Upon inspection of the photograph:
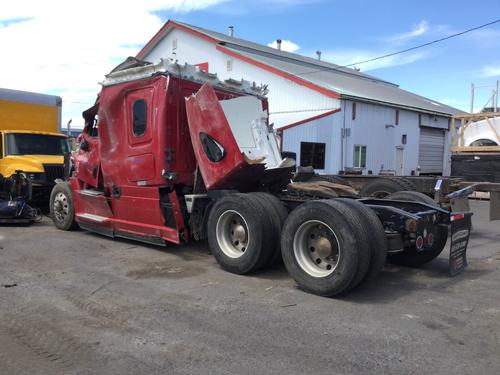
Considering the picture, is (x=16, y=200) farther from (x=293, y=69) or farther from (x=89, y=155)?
(x=293, y=69)

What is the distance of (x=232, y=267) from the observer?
6.41m

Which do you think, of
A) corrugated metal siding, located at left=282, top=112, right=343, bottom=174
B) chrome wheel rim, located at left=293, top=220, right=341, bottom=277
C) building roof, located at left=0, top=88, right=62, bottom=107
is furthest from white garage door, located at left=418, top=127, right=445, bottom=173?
chrome wheel rim, located at left=293, top=220, right=341, bottom=277

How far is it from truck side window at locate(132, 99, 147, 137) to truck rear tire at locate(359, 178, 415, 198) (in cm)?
443

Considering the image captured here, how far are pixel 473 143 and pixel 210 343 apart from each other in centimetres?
1346

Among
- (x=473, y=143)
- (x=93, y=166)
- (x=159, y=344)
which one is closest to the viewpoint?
(x=159, y=344)

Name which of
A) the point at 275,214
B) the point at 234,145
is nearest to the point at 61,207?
the point at 234,145

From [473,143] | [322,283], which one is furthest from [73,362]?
[473,143]

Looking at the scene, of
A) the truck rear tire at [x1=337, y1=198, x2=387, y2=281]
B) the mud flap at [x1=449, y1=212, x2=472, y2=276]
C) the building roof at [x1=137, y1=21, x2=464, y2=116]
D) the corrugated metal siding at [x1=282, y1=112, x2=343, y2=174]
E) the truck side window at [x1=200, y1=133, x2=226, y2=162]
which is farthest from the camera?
the building roof at [x1=137, y1=21, x2=464, y2=116]

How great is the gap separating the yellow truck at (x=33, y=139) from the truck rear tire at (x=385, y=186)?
7749mm

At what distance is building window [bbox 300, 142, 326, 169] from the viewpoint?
74.2ft

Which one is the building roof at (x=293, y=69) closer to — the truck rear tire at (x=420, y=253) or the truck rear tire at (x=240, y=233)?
the truck rear tire at (x=420, y=253)

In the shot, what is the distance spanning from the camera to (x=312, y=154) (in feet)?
75.8

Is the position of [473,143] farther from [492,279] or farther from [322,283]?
[322,283]

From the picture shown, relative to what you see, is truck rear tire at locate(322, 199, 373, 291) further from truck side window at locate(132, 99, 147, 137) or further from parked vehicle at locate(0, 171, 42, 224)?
parked vehicle at locate(0, 171, 42, 224)
